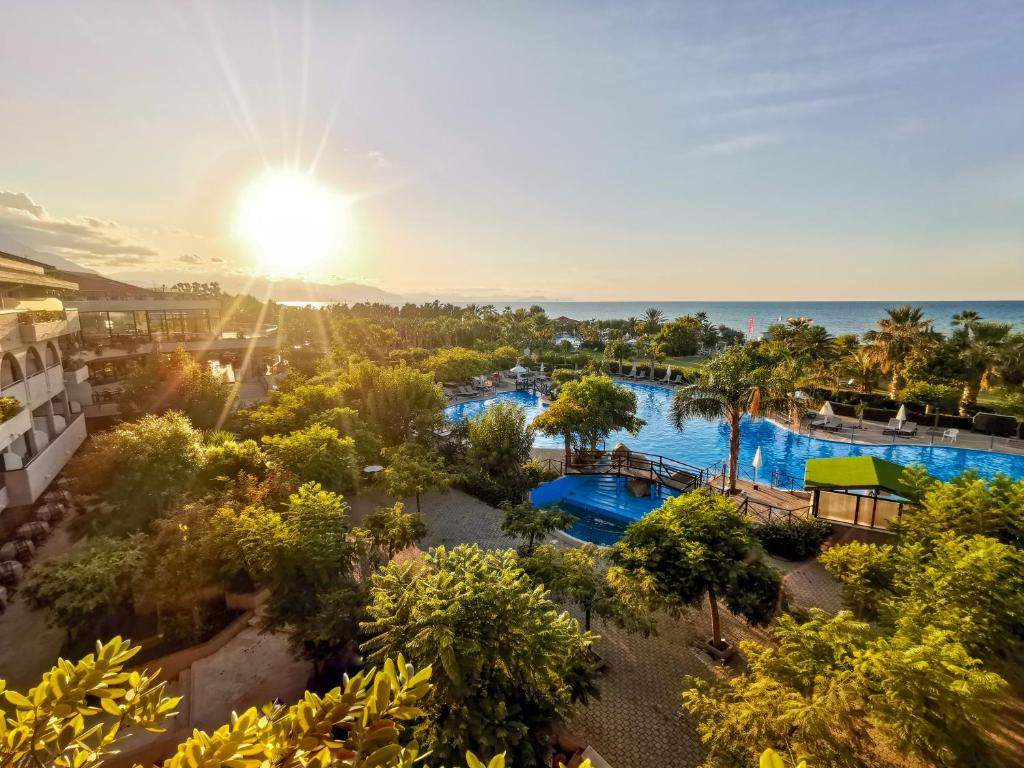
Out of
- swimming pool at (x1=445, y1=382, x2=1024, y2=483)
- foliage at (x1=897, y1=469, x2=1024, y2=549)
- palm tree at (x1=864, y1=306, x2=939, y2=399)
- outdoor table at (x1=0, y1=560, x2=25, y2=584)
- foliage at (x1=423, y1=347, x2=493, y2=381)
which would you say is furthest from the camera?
foliage at (x1=423, y1=347, x2=493, y2=381)

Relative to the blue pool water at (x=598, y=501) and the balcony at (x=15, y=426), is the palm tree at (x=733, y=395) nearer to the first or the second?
the blue pool water at (x=598, y=501)

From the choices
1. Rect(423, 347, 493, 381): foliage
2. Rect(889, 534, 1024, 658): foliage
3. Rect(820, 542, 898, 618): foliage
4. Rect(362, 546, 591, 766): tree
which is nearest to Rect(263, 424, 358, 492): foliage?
Rect(362, 546, 591, 766): tree

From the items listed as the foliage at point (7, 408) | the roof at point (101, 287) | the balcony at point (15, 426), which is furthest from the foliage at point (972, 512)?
the roof at point (101, 287)

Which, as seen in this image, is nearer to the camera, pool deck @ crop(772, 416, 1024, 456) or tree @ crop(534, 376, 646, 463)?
tree @ crop(534, 376, 646, 463)

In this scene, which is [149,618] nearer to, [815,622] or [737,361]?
[815,622]

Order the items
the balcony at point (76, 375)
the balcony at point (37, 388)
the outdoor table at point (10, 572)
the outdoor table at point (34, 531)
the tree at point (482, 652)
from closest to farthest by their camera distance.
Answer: the tree at point (482, 652)
the outdoor table at point (10, 572)
the outdoor table at point (34, 531)
the balcony at point (37, 388)
the balcony at point (76, 375)

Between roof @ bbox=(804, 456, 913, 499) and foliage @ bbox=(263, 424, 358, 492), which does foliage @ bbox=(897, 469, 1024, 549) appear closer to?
roof @ bbox=(804, 456, 913, 499)

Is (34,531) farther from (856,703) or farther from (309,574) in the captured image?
(856,703)
